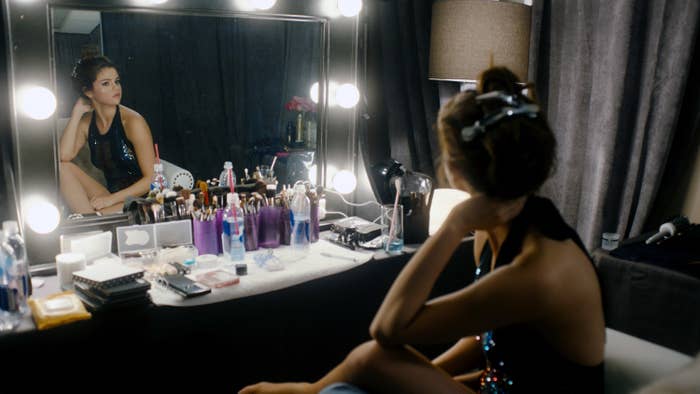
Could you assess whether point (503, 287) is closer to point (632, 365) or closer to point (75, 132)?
point (632, 365)

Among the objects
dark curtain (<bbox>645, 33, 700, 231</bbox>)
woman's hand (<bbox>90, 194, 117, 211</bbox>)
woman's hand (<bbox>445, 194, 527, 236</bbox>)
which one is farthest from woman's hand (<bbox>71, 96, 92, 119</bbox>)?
dark curtain (<bbox>645, 33, 700, 231</bbox>)

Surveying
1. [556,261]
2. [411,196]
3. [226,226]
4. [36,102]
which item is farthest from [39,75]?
[556,261]

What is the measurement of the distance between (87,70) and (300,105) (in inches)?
30.3

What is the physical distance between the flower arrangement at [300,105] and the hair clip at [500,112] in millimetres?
1113

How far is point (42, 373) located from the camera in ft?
4.25

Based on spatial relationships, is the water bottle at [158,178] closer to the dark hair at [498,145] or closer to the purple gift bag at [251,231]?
the purple gift bag at [251,231]

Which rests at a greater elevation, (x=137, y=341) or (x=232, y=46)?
(x=232, y=46)

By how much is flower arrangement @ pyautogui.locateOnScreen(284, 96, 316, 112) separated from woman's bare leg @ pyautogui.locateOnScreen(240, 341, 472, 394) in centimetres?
114

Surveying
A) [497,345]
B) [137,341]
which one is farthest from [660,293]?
[137,341]

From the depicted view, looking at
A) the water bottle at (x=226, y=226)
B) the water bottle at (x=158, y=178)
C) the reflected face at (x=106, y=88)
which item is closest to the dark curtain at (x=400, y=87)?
the water bottle at (x=226, y=226)

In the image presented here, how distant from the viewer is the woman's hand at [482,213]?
43.9 inches

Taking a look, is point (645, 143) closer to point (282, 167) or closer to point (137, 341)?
point (282, 167)

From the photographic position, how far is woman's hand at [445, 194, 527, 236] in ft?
3.66

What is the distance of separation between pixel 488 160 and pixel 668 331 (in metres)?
1.07
